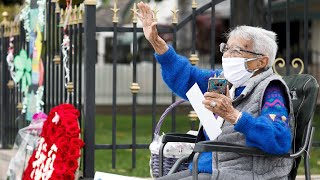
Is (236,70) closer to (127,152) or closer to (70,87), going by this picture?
(70,87)

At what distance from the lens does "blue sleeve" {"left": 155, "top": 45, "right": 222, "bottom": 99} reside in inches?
211

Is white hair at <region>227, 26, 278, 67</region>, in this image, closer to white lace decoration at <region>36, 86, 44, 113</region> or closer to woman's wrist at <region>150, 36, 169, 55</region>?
woman's wrist at <region>150, 36, 169, 55</region>

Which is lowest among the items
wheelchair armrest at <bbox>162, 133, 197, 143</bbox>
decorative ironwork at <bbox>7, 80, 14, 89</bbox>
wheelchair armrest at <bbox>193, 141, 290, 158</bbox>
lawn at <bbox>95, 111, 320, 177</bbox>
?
lawn at <bbox>95, 111, 320, 177</bbox>

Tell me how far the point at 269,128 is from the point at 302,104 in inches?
21.9

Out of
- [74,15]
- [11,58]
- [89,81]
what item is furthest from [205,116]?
[11,58]

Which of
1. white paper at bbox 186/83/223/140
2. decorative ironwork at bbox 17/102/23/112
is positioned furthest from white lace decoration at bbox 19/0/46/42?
white paper at bbox 186/83/223/140

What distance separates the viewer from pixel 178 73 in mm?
5363

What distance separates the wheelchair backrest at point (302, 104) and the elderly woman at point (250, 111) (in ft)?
0.51

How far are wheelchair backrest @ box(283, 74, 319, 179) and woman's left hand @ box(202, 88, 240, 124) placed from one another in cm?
54

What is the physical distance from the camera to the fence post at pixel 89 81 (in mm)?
6543

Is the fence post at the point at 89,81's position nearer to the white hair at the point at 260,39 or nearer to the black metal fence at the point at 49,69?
the black metal fence at the point at 49,69

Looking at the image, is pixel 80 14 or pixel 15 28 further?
pixel 15 28

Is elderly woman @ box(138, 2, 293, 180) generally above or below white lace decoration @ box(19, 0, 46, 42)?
below

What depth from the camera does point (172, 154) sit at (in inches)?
221
